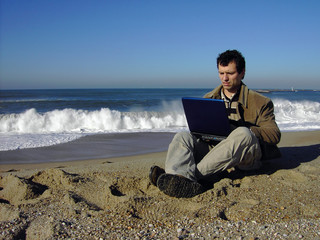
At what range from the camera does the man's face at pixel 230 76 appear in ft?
10.1

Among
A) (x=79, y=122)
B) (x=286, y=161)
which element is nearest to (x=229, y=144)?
(x=286, y=161)

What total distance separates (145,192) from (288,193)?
4.48 ft

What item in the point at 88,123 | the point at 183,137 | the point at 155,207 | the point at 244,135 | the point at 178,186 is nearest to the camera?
the point at 155,207

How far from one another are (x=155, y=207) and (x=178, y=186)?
281mm

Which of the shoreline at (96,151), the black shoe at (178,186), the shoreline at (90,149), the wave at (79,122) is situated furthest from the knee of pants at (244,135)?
the wave at (79,122)

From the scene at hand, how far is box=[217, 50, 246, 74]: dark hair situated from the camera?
3055 millimetres

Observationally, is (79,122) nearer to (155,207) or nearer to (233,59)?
(233,59)

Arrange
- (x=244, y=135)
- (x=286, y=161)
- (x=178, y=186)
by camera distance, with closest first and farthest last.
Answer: (x=178, y=186) → (x=244, y=135) → (x=286, y=161)

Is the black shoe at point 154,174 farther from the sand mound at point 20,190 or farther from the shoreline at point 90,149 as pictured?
the shoreline at point 90,149

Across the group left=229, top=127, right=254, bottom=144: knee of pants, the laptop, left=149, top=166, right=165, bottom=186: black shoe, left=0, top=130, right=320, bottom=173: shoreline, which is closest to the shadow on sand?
the laptop

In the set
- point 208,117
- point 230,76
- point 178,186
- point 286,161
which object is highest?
point 230,76

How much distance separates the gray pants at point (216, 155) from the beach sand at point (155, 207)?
0.23 m

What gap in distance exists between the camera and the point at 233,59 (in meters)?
3.06

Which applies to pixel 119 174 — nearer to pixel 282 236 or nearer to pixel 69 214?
pixel 69 214
